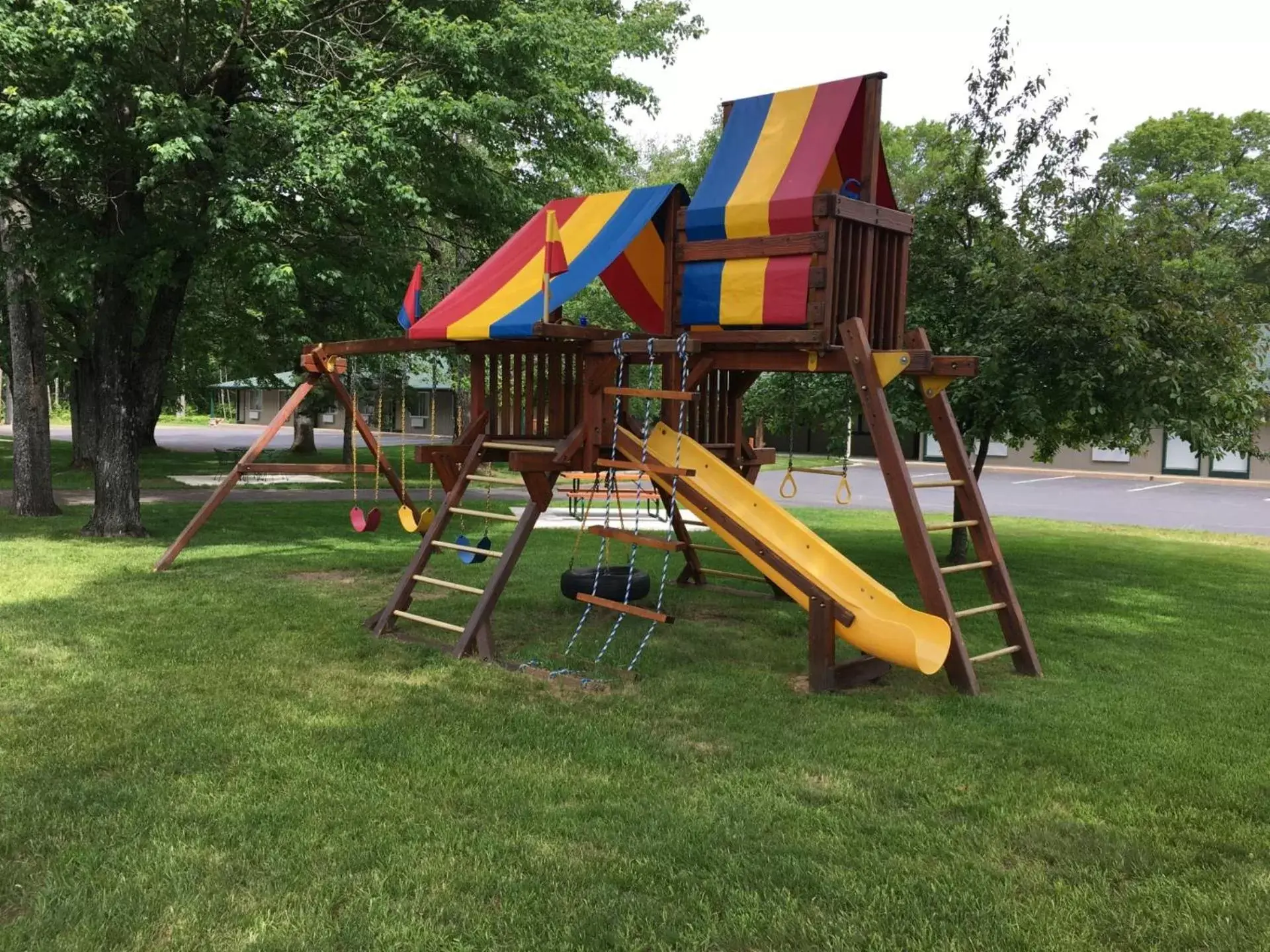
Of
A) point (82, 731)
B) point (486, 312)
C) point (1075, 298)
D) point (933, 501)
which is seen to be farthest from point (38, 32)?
point (933, 501)

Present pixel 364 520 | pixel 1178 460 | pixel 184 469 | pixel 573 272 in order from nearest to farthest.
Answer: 1. pixel 573 272
2. pixel 364 520
3. pixel 184 469
4. pixel 1178 460

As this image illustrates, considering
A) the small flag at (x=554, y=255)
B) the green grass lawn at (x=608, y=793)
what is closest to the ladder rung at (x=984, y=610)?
the green grass lawn at (x=608, y=793)

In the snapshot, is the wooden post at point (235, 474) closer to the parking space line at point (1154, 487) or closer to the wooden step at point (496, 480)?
the wooden step at point (496, 480)

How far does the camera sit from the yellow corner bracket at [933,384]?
6152 millimetres

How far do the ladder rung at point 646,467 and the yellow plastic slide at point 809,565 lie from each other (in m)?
0.18

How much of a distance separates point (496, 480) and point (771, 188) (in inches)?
110

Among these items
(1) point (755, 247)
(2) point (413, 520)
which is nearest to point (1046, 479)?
(2) point (413, 520)

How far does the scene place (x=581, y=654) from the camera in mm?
6469

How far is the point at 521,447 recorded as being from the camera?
22.1 feet

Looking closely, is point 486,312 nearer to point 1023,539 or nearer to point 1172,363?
point 1172,363

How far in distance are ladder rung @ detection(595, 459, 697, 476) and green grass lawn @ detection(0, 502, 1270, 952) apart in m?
1.29

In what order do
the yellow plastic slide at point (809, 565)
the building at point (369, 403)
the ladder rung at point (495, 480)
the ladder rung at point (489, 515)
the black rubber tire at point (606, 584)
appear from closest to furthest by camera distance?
the yellow plastic slide at point (809, 565) < the ladder rung at point (489, 515) < the ladder rung at point (495, 480) < the black rubber tire at point (606, 584) < the building at point (369, 403)

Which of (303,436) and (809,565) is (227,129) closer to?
(809,565)

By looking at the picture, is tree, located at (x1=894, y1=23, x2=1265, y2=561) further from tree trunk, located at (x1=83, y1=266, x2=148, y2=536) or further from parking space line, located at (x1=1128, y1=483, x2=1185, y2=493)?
parking space line, located at (x1=1128, y1=483, x2=1185, y2=493)
